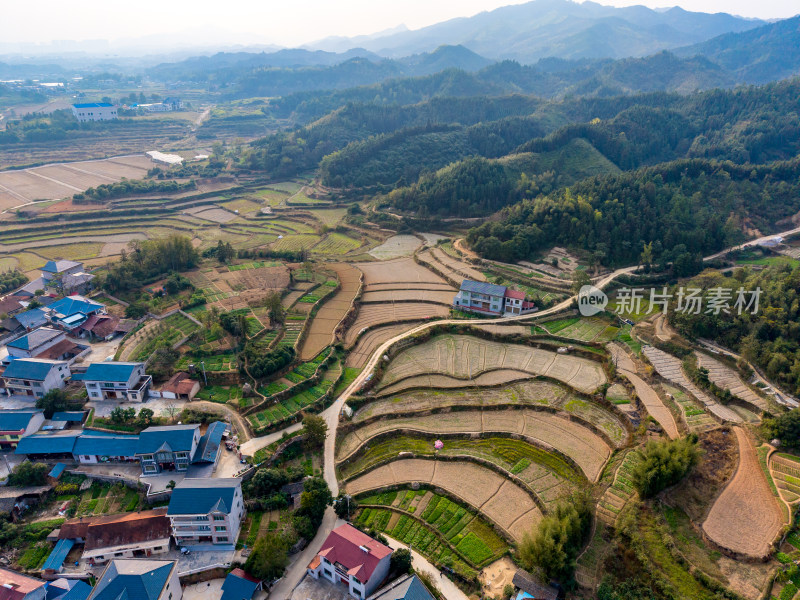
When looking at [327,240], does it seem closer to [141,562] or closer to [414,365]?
[414,365]

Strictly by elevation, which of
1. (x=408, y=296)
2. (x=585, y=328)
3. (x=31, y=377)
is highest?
(x=31, y=377)

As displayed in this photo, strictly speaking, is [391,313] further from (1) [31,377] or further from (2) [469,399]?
(1) [31,377]

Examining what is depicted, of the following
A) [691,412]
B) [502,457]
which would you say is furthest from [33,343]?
[691,412]

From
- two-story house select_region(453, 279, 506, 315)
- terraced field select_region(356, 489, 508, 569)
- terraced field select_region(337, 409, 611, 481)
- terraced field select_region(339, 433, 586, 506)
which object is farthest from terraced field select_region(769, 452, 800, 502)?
two-story house select_region(453, 279, 506, 315)

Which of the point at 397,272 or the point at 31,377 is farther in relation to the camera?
the point at 397,272

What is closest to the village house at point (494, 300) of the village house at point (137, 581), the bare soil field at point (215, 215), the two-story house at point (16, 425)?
the village house at point (137, 581)

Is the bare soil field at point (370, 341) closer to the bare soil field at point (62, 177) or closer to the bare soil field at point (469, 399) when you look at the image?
the bare soil field at point (469, 399)

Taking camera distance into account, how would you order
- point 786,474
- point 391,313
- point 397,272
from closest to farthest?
point 786,474 < point 391,313 < point 397,272
